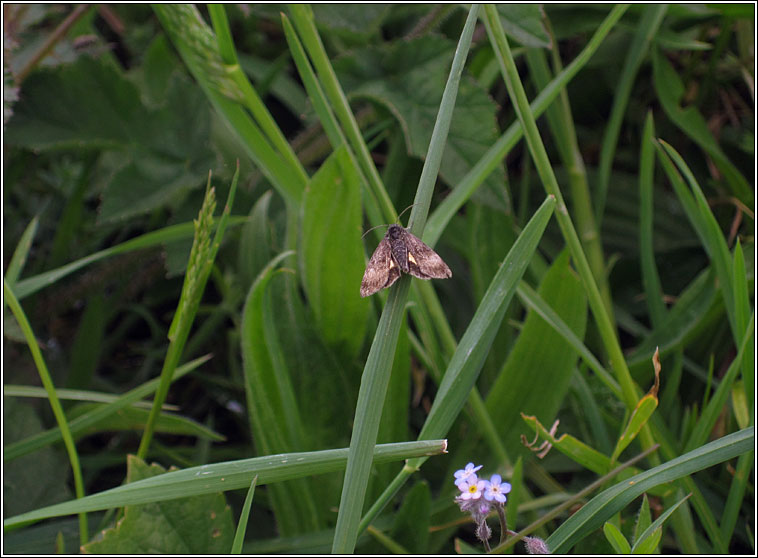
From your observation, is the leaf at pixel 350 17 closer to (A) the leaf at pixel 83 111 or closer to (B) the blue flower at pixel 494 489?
(A) the leaf at pixel 83 111

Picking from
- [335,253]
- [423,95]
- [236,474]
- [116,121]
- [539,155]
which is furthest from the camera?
[116,121]

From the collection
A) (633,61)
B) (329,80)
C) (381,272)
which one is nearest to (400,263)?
(381,272)

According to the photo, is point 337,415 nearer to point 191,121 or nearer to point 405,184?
point 405,184

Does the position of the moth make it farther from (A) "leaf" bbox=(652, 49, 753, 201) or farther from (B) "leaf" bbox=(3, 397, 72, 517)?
(A) "leaf" bbox=(652, 49, 753, 201)

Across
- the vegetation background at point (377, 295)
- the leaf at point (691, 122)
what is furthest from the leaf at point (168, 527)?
the leaf at point (691, 122)

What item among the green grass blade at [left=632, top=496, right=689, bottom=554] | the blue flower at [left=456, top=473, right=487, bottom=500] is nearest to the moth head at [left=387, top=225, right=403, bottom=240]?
the blue flower at [left=456, top=473, right=487, bottom=500]

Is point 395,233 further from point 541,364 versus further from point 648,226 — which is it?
point 648,226

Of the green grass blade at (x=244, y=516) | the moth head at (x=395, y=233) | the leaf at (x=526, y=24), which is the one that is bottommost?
the green grass blade at (x=244, y=516)
